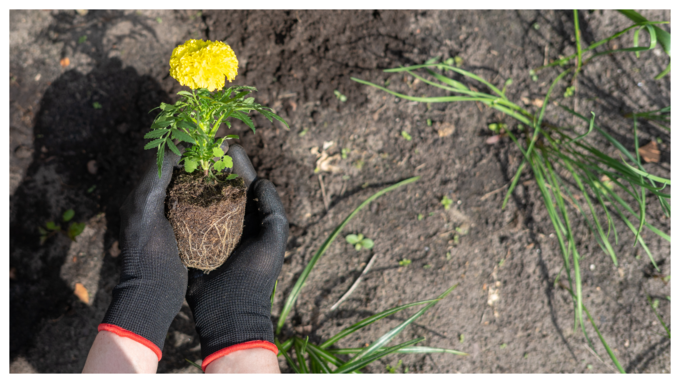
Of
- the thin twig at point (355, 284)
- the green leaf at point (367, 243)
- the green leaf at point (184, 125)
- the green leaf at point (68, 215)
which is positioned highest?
the green leaf at point (184, 125)

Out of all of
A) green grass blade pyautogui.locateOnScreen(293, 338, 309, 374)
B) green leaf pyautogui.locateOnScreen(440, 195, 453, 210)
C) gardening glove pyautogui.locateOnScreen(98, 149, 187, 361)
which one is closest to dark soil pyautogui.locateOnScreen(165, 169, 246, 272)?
gardening glove pyautogui.locateOnScreen(98, 149, 187, 361)

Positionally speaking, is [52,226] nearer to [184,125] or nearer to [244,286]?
[244,286]

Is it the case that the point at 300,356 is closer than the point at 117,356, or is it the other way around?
the point at 117,356

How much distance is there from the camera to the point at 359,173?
1940mm

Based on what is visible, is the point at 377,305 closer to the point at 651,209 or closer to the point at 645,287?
the point at 645,287

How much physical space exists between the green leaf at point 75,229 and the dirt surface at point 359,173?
25 millimetres

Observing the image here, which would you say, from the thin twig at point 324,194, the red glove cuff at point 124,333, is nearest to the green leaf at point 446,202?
the thin twig at point 324,194

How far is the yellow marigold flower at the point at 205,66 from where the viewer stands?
108cm

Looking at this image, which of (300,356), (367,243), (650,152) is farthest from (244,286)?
(650,152)

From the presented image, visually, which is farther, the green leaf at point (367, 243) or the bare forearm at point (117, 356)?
the green leaf at point (367, 243)

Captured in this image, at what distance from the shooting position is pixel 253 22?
1.88m

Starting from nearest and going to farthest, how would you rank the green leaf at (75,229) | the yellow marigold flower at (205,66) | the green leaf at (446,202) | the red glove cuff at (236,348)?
1. the yellow marigold flower at (205,66)
2. the red glove cuff at (236,348)
3. the green leaf at (75,229)
4. the green leaf at (446,202)

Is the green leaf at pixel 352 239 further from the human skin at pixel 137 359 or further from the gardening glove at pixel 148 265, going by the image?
the gardening glove at pixel 148 265

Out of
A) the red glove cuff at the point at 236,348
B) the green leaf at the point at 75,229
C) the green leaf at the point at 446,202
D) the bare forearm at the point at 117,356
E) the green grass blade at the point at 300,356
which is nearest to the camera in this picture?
the bare forearm at the point at 117,356
